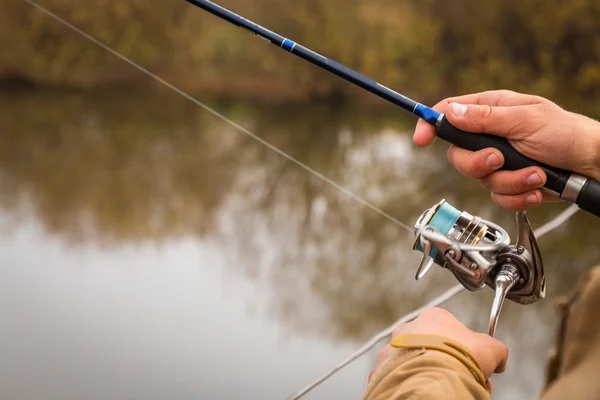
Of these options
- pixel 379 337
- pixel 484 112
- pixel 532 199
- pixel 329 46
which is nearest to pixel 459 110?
pixel 484 112

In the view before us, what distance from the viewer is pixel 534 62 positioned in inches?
121

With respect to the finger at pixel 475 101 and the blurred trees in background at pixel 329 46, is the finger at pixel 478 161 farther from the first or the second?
the blurred trees in background at pixel 329 46

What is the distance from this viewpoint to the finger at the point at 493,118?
74 centimetres

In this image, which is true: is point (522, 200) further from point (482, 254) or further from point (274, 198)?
point (274, 198)

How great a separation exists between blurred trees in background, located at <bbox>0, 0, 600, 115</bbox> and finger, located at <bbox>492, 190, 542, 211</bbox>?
7.31 feet

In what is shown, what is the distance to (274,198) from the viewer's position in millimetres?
2275

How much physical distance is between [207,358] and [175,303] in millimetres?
226

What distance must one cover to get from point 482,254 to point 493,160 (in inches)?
4.8

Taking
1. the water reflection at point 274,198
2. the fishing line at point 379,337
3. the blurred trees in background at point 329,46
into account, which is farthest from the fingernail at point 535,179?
the blurred trees in background at point 329,46

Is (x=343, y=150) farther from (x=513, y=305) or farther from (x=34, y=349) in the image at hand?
(x=34, y=349)

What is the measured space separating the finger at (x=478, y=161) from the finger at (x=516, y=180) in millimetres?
11

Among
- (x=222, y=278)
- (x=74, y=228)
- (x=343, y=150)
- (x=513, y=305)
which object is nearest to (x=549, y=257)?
(x=513, y=305)

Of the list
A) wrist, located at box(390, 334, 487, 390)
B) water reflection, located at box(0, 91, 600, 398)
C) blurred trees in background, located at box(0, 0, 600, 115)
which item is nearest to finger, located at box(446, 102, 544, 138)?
wrist, located at box(390, 334, 487, 390)

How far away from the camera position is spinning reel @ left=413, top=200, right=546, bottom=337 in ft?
2.26
